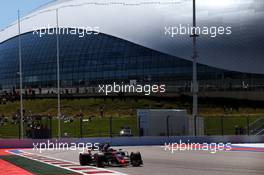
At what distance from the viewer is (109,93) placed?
8375 cm

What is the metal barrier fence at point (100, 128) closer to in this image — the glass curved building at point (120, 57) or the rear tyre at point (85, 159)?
the rear tyre at point (85, 159)

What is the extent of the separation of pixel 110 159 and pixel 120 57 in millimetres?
63203

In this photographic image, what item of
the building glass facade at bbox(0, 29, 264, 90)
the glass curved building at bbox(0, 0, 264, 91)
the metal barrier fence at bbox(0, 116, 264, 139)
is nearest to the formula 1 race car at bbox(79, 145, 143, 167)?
the metal barrier fence at bbox(0, 116, 264, 139)

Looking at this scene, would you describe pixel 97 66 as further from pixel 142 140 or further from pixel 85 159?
pixel 85 159

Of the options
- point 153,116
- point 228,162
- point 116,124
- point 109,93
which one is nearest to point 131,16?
point 109,93

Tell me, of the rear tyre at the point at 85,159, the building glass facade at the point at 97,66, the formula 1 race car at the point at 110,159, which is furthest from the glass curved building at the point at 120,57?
the rear tyre at the point at 85,159

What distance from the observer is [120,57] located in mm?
86688

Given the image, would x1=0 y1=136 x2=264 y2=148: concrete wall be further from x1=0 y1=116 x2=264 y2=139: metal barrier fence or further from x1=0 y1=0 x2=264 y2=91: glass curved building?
x1=0 y1=0 x2=264 y2=91: glass curved building

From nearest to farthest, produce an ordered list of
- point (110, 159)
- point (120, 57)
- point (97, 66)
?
point (110, 159), point (120, 57), point (97, 66)

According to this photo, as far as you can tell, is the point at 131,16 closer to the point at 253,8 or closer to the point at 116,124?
the point at 253,8

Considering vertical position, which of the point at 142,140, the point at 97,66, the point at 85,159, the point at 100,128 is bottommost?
the point at 142,140

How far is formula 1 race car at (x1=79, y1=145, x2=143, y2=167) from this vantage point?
23.6m

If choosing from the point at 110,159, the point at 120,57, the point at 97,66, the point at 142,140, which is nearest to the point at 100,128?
the point at 142,140

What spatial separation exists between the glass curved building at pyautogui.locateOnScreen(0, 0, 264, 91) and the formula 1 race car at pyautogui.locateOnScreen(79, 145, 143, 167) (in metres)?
55.7
